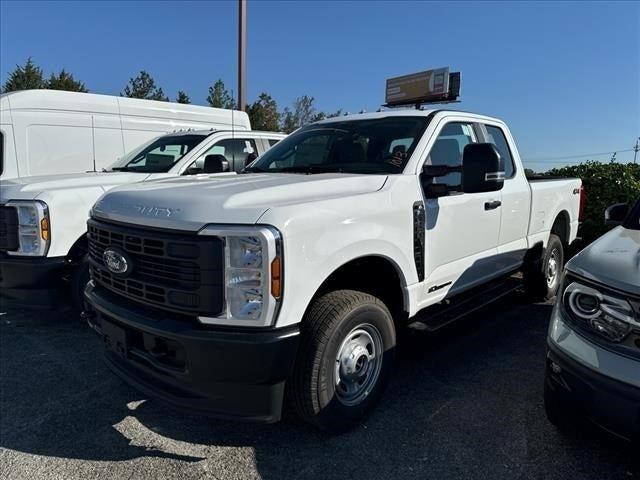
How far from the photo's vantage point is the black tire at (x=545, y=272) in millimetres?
5465

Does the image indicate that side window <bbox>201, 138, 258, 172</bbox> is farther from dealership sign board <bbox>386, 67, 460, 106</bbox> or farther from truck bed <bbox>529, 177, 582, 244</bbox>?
dealership sign board <bbox>386, 67, 460, 106</bbox>

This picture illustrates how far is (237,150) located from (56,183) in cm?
244

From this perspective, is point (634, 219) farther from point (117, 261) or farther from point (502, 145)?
point (117, 261)

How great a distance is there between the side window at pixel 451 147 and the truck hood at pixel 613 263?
1114 millimetres

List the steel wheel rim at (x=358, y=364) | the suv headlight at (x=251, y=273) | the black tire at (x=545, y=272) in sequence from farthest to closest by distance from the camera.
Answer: the black tire at (x=545, y=272) < the steel wheel rim at (x=358, y=364) < the suv headlight at (x=251, y=273)

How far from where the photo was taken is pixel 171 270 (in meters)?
2.54

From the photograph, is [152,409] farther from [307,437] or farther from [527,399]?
[527,399]

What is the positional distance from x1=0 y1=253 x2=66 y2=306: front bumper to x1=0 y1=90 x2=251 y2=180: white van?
353cm

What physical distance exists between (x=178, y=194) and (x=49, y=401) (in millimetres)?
1923

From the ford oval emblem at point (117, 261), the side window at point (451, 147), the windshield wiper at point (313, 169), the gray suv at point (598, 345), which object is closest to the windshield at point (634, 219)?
the gray suv at point (598, 345)

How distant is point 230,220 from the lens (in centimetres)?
242

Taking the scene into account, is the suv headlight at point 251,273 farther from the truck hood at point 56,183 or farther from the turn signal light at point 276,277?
the truck hood at point 56,183

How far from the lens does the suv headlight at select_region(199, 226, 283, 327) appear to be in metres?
2.34

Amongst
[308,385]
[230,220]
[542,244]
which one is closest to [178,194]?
[230,220]
